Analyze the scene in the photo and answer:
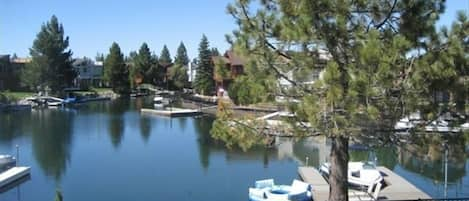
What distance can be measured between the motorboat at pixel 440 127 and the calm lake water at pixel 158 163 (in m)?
0.29

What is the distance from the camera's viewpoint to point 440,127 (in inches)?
306

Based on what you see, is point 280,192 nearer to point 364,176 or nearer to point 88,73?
point 364,176

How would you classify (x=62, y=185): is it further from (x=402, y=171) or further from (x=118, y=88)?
(x=118, y=88)

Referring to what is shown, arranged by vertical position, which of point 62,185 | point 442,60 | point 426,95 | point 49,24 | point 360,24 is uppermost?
point 49,24

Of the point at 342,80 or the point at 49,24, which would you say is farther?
the point at 49,24

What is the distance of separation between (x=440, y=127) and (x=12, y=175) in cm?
1658

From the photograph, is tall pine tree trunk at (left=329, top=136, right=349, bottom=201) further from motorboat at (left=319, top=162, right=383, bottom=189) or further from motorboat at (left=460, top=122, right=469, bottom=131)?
motorboat at (left=319, top=162, right=383, bottom=189)

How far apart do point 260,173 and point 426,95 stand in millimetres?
14676

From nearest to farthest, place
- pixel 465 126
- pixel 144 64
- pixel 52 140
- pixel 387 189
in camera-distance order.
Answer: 1. pixel 465 126
2. pixel 387 189
3. pixel 52 140
4. pixel 144 64

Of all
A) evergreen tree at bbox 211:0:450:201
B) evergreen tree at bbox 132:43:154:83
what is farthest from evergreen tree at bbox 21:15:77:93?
evergreen tree at bbox 211:0:450:201

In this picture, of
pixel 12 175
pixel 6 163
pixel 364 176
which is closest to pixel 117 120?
pixel 6 163

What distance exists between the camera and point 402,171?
21109 millimetres

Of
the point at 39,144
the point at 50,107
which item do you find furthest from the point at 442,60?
the point at 50,107

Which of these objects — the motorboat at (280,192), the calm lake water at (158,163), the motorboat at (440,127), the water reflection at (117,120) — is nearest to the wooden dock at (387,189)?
the motorboat at (280,192)
